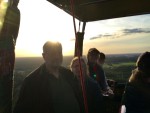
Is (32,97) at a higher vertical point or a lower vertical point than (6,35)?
lower

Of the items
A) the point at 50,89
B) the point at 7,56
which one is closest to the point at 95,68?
the point at 50,89

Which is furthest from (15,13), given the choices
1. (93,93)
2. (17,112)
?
(93,93)

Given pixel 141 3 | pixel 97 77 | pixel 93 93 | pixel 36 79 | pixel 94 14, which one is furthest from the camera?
pixel 97 77

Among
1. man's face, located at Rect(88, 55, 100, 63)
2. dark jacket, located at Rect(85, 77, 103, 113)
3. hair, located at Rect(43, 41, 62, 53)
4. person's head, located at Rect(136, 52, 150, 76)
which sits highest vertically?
hair, located at Rect(43, 41, 62, 53)

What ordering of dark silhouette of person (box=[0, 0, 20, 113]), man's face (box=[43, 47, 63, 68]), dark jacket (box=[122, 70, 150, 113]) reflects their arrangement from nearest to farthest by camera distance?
dark silhouette of person (box=[0, 0, 20, 113]) → man's face (box=[43, 47, 63, 68]) → dark jacket (box=[122, 70, 150, 113])

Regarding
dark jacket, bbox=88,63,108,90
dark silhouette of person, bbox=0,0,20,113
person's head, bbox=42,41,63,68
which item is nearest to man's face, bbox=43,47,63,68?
person's head, bbox=42,41,63,68

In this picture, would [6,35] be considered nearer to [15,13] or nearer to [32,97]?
[15,13]

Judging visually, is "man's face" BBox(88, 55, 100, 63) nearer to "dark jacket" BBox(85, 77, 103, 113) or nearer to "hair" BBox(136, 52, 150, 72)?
"dark jacket" BBox(85, 77, 103, 113)

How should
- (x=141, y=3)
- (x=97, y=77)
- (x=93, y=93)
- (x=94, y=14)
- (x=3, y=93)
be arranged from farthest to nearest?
(x=97, y=77), (x=94, y=14), (x=141, y=3), (x=93, y=93), (x=3, y=93)

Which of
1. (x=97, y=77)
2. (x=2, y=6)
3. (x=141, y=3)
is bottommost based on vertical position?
(x=97, y=77)
